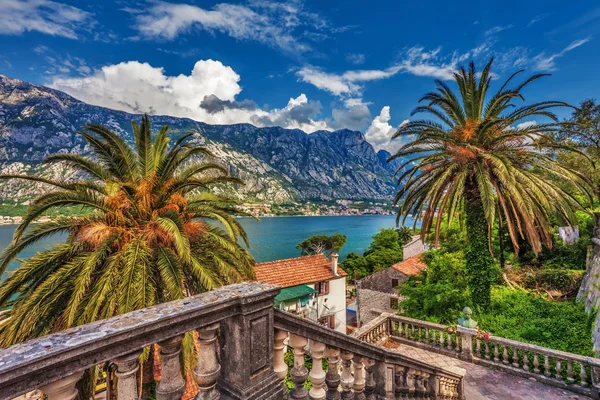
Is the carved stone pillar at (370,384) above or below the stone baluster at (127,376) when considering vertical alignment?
below

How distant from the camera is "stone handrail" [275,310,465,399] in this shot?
2.55m

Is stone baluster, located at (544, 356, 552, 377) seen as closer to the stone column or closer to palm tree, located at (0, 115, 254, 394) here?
the stone column

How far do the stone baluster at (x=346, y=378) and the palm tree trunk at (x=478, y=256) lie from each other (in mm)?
9164

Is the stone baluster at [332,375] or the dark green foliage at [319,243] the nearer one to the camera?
the stone baluster at [332,375]

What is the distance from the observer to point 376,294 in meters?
23.3

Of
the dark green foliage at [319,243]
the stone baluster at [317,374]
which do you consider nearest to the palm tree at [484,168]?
the stone baluster at [317,374]

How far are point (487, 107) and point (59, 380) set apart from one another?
13028 mm

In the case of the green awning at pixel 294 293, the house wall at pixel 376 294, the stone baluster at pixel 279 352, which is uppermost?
the stone baluster at pixel 279 352

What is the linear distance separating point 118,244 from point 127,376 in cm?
546

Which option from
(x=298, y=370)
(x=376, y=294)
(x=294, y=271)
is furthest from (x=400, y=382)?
(x=376, y=294)

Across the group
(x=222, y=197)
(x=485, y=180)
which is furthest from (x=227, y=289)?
(x=485, y=180)

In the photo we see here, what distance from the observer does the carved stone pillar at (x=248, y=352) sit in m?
2.05

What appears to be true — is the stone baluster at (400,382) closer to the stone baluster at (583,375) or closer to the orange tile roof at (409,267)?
the stone baluster at (583,375)

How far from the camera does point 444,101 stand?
1084 cm
